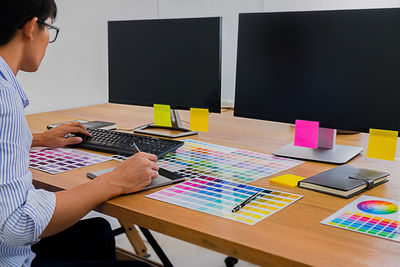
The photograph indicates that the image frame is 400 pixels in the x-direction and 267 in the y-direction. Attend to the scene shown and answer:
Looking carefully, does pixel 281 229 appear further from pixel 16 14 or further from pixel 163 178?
pixel 16 14

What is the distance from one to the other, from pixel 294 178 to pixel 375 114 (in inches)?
11.7

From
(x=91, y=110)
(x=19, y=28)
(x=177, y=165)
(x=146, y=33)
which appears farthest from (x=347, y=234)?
(x=91, y=110)

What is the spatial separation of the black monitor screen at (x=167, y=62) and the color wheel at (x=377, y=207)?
2.37ft

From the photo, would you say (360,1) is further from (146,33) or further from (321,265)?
(321,265)

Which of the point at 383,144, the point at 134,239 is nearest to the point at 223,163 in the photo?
the point at 383,144

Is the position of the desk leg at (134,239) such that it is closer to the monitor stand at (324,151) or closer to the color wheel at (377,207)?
the monitor stand at (324,151)

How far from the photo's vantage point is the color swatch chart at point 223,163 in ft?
4.22

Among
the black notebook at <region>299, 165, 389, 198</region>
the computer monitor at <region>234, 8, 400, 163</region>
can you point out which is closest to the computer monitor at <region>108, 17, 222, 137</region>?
the computer monitor at <region>234, 8, 400, 163</region>

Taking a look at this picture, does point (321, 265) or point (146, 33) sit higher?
point (146, 33)

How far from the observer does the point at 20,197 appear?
3.13 ft

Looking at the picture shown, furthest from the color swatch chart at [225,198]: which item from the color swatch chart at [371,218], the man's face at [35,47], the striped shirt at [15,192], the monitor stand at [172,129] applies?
the monitor stand at [172,129]

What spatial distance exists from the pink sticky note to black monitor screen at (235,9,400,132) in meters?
0.02

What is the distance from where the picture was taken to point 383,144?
50.9 inches

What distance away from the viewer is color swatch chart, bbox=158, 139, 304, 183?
1.29 meters
